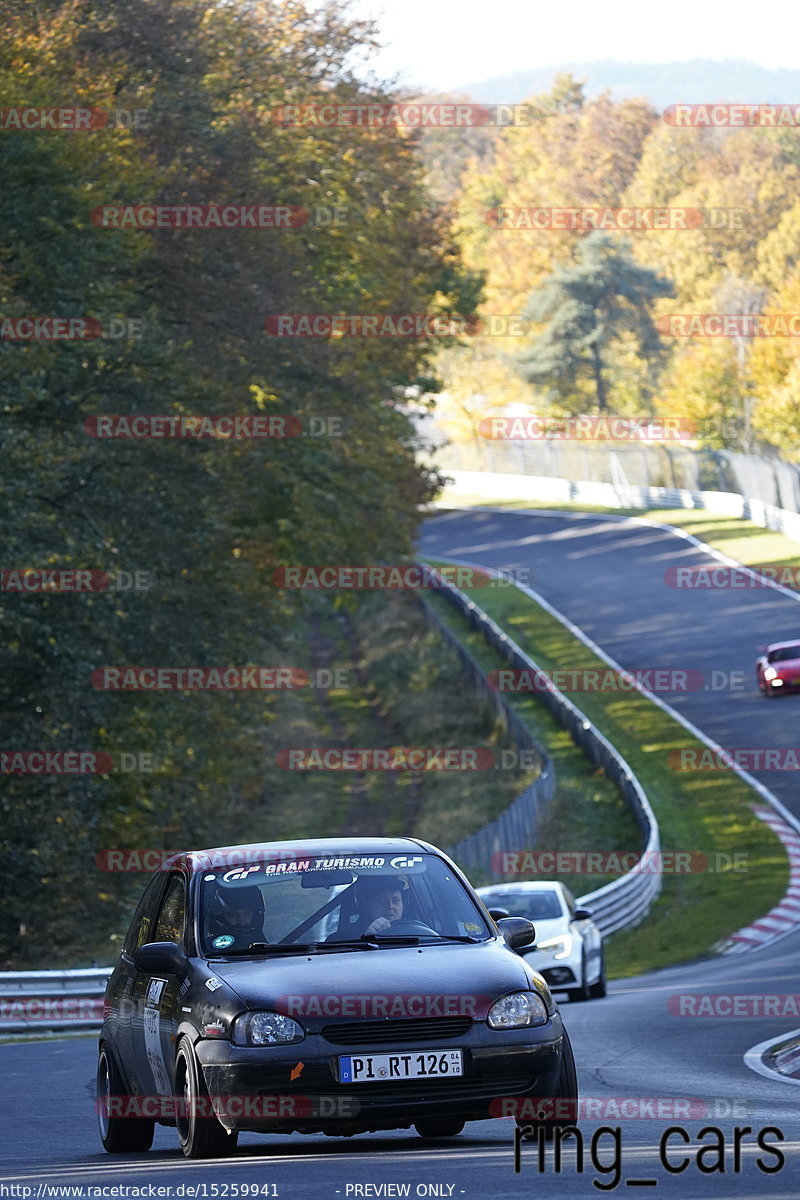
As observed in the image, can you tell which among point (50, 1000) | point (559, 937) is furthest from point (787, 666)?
point (50, 1000)

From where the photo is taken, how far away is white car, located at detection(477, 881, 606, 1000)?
72.2 feet

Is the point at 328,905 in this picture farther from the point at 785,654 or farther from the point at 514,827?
the point at 785,654

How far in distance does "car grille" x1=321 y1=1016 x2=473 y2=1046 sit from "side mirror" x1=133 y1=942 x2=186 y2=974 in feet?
3.56

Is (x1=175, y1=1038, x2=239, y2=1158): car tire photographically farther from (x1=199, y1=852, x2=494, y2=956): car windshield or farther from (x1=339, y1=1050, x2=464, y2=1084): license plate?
(x1=339, y1=1050, x2=464, y2=1084): license plate

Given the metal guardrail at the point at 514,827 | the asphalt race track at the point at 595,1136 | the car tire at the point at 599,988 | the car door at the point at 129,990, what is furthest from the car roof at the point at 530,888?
the car door at the point at 129,990

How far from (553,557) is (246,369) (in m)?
37.6

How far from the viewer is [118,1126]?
9781mm

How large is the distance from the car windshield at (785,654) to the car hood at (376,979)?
126 ft

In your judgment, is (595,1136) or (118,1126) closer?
(595,1136)

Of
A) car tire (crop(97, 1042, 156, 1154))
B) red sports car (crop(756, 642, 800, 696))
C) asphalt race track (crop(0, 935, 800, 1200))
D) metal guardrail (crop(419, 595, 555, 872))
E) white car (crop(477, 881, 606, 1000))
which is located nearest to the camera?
asphalt race track (crop(0, 935, 800, 1200))

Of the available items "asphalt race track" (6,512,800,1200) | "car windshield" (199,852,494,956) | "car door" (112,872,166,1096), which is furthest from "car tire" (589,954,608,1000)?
"car windshield" (199,852,494,956)

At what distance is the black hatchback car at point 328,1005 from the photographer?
8195 mm

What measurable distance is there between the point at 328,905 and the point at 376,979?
770mm

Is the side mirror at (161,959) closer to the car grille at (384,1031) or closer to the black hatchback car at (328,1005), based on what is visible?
the black hatchback car at (328,1005)
